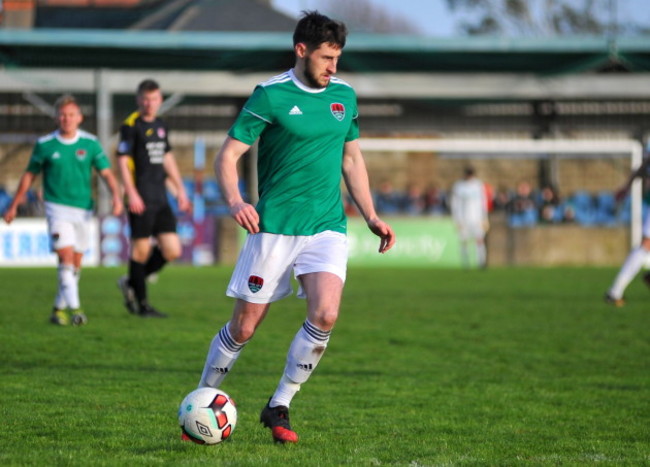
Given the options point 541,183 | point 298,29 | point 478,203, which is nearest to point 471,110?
point 541,183

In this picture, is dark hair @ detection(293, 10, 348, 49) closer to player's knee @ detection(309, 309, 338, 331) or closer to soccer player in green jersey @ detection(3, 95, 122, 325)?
player's knee @ detection(309, 309, 338, 331)

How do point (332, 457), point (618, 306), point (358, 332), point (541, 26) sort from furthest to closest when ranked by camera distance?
1. point (541, 26)
2. point (618, 306)
3. point (358, 332)
4. point (332, 457)

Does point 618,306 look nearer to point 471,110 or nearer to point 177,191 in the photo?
point 177,191

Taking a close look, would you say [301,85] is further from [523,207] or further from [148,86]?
[523,207]

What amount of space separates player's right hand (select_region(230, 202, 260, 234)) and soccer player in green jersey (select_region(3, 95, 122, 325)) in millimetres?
5589

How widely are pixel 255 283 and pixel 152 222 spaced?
637cm

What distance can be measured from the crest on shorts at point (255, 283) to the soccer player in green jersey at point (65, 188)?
17.7ft

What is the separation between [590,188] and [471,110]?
5287 mm

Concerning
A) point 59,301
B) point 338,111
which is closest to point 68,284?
point 59,301

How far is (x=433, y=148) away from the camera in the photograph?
30547 millimetres

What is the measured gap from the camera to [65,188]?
1098cm

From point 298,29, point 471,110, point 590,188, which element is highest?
point 298,29

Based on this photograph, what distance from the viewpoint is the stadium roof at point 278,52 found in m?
30.2

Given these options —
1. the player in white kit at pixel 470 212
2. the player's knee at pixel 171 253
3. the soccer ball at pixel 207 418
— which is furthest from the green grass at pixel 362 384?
the player in white kit at pixel 470 212
